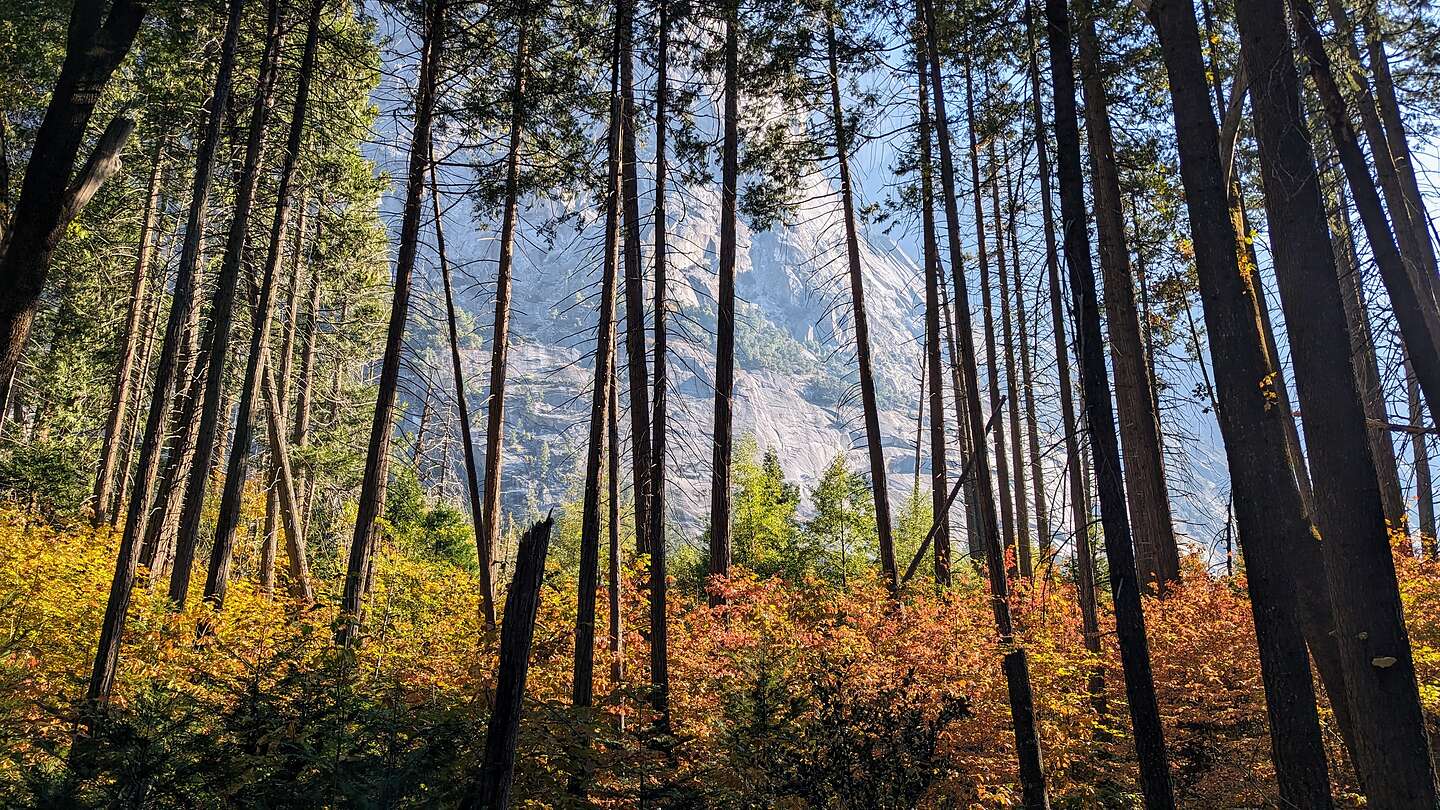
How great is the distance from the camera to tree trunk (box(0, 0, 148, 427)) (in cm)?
298

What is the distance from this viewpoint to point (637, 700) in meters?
6.30

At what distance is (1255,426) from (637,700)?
16.4 feet

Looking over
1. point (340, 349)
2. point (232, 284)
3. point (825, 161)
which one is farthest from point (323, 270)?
point (825, 161)

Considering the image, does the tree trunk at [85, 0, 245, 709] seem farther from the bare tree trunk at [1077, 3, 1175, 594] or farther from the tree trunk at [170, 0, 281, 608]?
the bare tree trunk at [1077, 3, 1175, 594]

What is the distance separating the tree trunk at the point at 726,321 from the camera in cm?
998

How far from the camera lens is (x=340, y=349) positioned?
2380cm

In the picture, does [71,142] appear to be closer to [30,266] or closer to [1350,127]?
[30,266]

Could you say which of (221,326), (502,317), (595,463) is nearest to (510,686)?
(595,463)

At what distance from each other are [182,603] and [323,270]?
11.7 metres

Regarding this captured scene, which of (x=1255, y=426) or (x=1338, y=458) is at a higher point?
(x=1255, y=426)

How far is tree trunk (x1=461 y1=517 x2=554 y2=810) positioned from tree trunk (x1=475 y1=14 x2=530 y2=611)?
671 centimetres

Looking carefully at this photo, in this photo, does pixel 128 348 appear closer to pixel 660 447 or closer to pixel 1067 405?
pixel 660 447

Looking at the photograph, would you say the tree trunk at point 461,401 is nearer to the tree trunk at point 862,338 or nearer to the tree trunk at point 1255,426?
the tree trunk at point 862,338

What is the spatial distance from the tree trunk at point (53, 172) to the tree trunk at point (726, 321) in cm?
688
